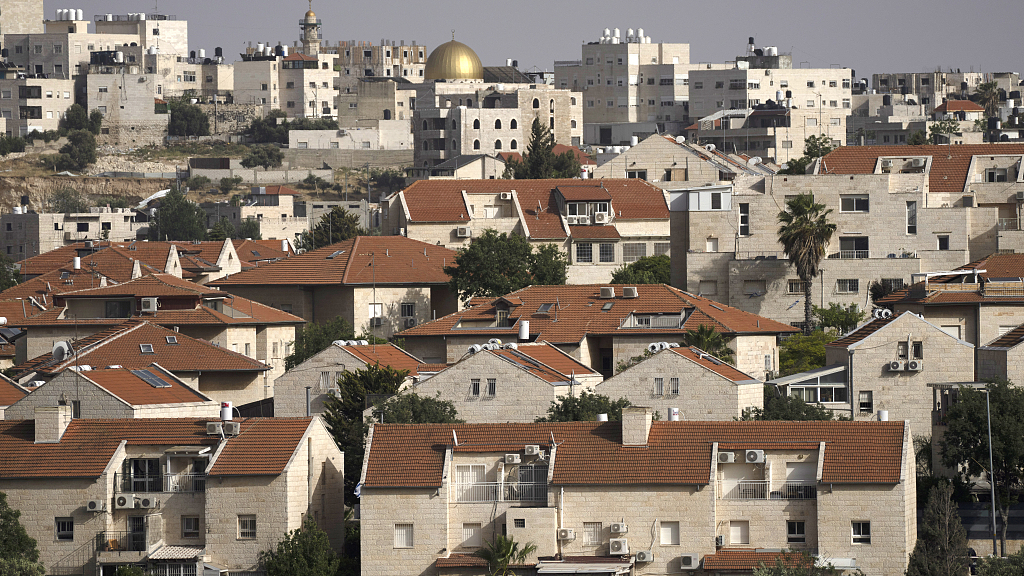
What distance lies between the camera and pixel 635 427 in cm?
4788

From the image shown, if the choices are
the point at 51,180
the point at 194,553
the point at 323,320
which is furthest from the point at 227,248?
the point at 51,180

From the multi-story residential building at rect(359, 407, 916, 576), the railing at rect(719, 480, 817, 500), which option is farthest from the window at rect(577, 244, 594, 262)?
the railing at rect(719, 480, 817, 500)

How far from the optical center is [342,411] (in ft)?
202

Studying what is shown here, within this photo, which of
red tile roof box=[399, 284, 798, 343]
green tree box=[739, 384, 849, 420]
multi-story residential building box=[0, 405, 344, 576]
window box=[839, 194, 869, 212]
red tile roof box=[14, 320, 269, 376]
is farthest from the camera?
window box=[839, 194, 869, 212]

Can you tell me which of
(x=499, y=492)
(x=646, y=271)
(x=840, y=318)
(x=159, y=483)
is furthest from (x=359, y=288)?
(x=499, y=492)

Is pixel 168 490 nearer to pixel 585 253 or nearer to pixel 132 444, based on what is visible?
pixel 132 444

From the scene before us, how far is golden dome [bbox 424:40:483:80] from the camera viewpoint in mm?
196500

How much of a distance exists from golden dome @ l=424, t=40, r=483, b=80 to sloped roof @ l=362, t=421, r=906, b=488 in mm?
148712

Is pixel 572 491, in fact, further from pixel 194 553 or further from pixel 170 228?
pixel 170 228

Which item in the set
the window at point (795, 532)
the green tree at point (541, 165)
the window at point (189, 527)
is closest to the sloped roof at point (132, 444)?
the window at point (189, 527)

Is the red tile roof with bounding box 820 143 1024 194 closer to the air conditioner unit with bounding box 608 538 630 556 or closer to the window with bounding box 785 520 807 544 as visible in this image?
the window with bounding box 785 520 807 544

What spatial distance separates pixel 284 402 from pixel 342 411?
495 cm

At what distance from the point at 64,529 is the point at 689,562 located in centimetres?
1654

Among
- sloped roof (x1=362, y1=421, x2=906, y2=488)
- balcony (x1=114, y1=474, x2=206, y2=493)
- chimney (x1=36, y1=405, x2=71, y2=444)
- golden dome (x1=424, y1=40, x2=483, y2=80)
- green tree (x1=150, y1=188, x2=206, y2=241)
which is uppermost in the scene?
golden dome (x1=424, y1=40, x2=483, y2=80)
